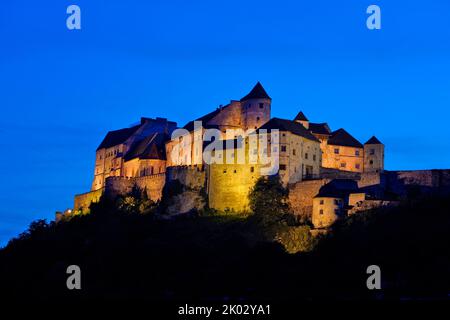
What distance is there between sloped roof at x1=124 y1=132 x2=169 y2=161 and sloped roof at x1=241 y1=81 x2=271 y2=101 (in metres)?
11.3

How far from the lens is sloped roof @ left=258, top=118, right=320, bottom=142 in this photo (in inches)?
4178

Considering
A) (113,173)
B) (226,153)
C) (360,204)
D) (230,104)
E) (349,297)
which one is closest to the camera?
(349,297)

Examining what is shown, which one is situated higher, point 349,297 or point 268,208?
point 268,208

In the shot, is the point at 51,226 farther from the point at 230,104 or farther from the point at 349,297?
the point at 349,297

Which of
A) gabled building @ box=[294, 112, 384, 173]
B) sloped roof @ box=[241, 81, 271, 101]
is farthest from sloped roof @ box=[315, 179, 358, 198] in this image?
sloped roof @ box=[241, 81, 271, 101]

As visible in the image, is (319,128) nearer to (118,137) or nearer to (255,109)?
(255,109)

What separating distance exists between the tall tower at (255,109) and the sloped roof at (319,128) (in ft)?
16.3

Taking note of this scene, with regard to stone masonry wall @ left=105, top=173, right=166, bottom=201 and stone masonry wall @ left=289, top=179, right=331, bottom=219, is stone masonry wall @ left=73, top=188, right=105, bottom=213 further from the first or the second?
stone masonry wall @ left=289, top=179, right=331, bottom=219

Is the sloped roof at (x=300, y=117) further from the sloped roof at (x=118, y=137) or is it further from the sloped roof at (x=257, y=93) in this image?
the sloped roof at (x=118, y=137)

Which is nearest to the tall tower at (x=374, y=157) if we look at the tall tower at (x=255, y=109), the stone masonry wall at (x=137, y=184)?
the tall tower at (x=255, y=109)

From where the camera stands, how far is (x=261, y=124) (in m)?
115
